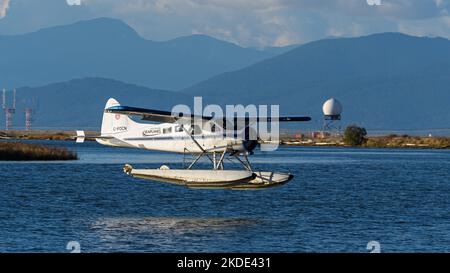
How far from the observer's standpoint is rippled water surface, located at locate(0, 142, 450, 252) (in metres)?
29.0

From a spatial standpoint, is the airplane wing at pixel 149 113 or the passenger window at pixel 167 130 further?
the passenger window at pixel 167 130

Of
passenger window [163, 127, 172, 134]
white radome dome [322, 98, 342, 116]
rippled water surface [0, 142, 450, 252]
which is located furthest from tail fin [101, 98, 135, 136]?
white radome dome [322, 98, 342, 116]

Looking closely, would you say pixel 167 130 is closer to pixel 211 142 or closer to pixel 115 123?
pixel 211 142

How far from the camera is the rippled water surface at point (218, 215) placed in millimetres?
28969

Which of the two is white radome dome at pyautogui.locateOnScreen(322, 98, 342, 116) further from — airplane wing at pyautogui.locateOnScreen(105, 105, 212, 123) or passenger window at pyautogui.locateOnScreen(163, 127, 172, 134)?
airplane wing at pyautogui.locateOnScreen(105, 105, 212, 123)

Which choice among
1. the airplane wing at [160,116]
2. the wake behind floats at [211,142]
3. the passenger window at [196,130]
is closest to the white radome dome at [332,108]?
the wake behind floats at [211,142]

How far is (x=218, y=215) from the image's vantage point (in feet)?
121

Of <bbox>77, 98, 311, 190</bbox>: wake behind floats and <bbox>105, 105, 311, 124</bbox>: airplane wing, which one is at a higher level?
<bbox>105, 105, 311, 124</bbox>: airplane wing

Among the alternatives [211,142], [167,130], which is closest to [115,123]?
[167,130]

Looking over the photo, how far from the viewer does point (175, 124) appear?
40.9 meters

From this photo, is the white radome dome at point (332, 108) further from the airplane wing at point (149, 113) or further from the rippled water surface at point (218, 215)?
the airplane wing at point (149, 113)
